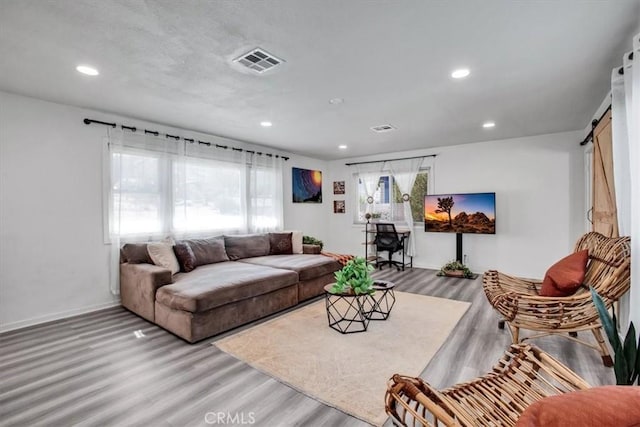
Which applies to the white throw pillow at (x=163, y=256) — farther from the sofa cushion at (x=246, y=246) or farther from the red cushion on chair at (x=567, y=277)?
the red cushion on chair at (x=567, y=277)

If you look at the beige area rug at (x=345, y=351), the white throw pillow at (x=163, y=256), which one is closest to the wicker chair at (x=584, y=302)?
the beige area rug at (x=345, y=351)

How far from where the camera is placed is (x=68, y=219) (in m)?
3.56

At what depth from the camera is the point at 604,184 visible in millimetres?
3340

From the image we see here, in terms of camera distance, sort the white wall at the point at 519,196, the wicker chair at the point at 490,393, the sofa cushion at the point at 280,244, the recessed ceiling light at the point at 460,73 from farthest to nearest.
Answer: the sofa cushion at the point at 280,244, the white wall at the point at 519,196, the recessed ceiling light at the point at 460,73, the wicker chair at the point at 490,393

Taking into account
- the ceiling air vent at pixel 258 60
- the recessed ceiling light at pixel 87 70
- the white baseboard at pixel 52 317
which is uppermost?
the recessed ceiling light at pixel 87 70

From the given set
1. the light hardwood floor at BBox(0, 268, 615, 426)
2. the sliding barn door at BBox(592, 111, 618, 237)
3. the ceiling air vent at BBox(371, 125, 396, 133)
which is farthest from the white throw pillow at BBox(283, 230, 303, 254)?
the sliding barn door at BBox(592, 111, 618, 237)

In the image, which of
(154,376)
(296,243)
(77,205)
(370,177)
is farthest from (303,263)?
(370,177)

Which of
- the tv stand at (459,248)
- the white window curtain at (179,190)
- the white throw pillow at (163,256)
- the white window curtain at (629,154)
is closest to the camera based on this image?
the white window curtain at (629,154)

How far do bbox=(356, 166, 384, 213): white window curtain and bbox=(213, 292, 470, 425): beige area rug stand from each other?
11.8 feet

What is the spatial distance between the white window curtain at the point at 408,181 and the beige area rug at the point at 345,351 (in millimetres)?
2694

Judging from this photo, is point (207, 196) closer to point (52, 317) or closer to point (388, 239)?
point (52, 317)

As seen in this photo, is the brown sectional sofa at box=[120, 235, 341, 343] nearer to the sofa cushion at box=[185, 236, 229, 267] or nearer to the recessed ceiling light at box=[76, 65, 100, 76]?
the sofa cushion at box=[185, 236, 229, 267]

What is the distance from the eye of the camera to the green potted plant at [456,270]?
5467 mm

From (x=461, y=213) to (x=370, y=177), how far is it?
2.20 m
